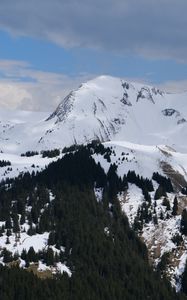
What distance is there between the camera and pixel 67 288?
186875mm

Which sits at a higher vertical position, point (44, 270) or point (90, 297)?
point (44, 270)

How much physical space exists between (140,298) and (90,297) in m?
20.9

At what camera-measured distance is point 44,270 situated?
19750 cm

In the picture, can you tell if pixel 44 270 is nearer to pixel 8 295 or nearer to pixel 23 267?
pixel 23 267

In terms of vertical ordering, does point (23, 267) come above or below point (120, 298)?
above

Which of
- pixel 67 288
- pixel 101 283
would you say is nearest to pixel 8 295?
pixel 67 288

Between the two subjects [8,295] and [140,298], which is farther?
[140,298]

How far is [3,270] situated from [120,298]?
120 ft

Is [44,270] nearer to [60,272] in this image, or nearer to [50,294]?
[60,272]

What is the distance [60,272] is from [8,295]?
995 inches

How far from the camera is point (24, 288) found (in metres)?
179

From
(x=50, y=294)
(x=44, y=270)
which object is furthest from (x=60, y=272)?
(x=50, y=294)

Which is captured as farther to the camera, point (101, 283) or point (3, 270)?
point (101, 283)

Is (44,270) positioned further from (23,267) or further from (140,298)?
(140,298)
